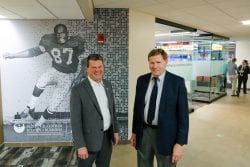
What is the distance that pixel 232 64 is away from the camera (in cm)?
966

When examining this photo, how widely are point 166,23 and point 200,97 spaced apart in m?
4.23

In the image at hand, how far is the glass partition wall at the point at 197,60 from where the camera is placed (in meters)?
7.04

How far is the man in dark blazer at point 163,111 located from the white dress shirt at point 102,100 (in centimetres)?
30

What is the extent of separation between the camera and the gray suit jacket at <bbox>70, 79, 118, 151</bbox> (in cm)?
203

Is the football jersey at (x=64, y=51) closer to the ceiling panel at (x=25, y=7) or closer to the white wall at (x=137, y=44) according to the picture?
the ceiling panel at (x=25, y=7)

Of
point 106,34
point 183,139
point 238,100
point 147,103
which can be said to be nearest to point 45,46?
point 106,34

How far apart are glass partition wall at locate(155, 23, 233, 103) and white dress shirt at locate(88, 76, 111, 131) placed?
478cm

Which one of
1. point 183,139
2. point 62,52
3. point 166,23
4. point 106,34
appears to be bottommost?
point 183,139

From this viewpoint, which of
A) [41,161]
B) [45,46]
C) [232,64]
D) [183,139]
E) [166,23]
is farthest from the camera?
[232,64]

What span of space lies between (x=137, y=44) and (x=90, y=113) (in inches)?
95.7

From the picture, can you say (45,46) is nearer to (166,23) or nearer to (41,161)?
(41,161)

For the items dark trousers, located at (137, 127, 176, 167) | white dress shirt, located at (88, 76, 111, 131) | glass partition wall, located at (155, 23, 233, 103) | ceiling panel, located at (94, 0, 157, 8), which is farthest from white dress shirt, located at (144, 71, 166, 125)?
glass partition wall, located at (155, 23, 233, 103)

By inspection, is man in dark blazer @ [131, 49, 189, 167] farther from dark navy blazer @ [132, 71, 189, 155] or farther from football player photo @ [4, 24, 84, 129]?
football player photo @ [4, 24, 84, 129]

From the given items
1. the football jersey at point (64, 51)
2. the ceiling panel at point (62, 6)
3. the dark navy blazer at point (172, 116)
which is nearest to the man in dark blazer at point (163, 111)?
the dark navy blazer at point (172, 116)
